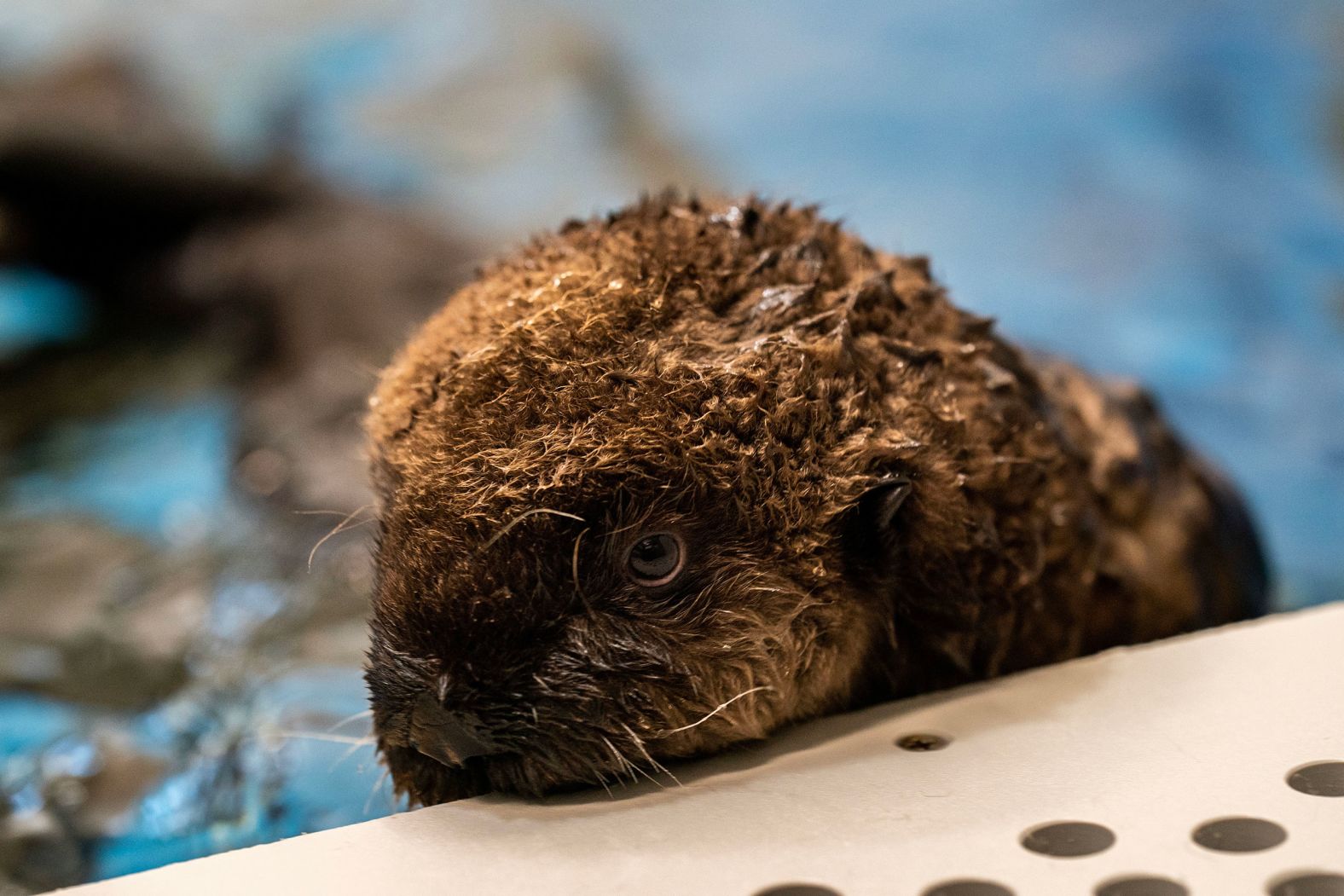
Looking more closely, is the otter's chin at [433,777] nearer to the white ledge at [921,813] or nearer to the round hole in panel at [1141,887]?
the white ledge at [921,813]

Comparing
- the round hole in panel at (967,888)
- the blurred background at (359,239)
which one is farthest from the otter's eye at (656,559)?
the blurred background at (359,239)

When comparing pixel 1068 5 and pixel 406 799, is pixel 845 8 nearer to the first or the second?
pixel 1068 5

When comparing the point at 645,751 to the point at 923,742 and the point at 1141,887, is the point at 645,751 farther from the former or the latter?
the point at 1141,887

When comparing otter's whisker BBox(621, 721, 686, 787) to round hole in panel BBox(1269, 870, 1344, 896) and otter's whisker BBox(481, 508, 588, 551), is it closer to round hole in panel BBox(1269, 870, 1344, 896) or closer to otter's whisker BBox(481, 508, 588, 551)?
otter's whisker BBox(481, 508, 588, 551)

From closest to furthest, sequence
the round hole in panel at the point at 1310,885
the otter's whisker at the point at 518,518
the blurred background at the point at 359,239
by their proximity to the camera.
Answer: the round hole in panel at the point at 1310,885, the otter's whisker at the point at 518,518, the blurred background at the point at 359,239

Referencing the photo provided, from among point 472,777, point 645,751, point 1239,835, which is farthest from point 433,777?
point 1239,835

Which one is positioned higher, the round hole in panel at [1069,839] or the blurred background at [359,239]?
the blurred background at [359,239]

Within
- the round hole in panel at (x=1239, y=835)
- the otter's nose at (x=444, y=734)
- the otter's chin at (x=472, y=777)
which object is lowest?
the round hole in panel at (x=1239, y=835)

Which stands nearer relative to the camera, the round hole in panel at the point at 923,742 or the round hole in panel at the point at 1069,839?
the round hole in panel at the point at 1069,839
